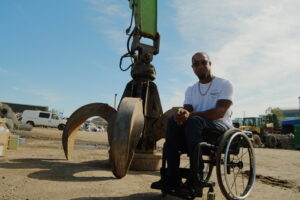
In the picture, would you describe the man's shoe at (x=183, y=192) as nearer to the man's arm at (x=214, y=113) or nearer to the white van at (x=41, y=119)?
the man's arm at (x=214, y=113)

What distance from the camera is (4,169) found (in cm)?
444

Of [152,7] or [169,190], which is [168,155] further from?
[152,7]

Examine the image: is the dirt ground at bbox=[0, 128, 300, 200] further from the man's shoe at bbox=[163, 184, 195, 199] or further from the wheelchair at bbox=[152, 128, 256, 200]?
the wheelchair at bbox=[152, 128, 256, 200]

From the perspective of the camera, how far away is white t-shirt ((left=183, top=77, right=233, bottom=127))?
323cm

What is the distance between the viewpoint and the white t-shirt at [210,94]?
3.23m

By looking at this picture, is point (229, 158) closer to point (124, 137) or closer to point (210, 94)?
point (210, 94)

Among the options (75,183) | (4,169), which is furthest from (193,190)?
(4,169)

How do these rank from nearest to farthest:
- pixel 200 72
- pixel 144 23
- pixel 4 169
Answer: pixel 200 72, pixel 4 169, pixel 144 23

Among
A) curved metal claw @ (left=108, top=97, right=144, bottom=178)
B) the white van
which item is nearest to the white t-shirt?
curved metal claw @ (left=108, top=97, right=144, bottom=178)

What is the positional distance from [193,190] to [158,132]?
2.66 m

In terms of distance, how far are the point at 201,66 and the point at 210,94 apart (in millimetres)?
327

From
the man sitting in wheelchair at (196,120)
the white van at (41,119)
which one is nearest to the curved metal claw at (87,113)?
the man sitting in wheelchair at (196,120)

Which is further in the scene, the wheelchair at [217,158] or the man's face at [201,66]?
the man's face at [201,66]

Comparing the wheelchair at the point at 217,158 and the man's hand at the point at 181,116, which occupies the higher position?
the man's hand at the point at 181,116
